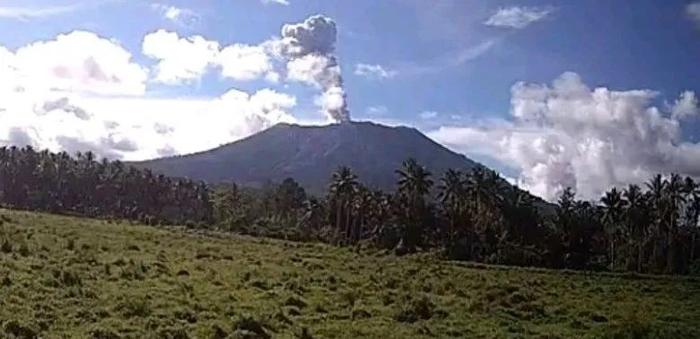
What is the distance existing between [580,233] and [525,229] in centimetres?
691

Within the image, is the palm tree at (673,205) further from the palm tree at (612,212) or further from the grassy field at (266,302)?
the grassy field at (266,302)

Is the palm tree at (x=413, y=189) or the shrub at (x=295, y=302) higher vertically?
the palm tree at (x=413, y=189)

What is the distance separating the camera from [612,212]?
4227 inches

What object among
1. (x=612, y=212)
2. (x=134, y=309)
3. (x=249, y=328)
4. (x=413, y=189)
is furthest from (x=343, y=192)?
(x=249, y=328)

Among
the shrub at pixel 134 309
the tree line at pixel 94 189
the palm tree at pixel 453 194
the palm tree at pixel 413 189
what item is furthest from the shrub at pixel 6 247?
the tree line at pixel 94 189

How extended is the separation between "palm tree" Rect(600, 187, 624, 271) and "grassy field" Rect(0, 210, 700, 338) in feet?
186

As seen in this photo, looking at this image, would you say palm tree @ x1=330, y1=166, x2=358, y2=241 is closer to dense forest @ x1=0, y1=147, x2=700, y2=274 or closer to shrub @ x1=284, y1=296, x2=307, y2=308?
dense forest @ x1=0, y1=147, x2=700, y2=274

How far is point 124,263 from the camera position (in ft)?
132

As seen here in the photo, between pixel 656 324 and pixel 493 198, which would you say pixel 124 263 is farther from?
pixel 493 198

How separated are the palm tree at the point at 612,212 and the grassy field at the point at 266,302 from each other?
56.7 metres

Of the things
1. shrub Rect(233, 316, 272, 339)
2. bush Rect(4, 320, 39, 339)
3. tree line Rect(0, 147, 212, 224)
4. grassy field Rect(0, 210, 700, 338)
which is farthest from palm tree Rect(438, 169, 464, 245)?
bush Rect(4, 320, 39, 339)

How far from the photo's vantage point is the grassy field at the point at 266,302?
971 inches

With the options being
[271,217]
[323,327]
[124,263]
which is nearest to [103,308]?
[323,327]

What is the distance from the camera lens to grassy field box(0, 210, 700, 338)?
24656mm
